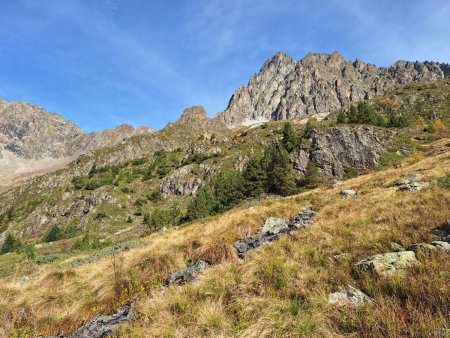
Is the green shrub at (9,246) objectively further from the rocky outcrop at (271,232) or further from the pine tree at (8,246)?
the rocky outcrop at (271,232)

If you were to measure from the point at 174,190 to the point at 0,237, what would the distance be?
2595 inches

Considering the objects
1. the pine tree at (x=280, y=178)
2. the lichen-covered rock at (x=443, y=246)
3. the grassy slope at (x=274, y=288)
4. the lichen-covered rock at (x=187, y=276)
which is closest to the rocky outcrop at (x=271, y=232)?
the grassy slope at (x=274, y=288)

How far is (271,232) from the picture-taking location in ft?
48.0

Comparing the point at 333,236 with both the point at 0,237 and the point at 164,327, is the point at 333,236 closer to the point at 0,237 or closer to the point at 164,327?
the point at 164,327

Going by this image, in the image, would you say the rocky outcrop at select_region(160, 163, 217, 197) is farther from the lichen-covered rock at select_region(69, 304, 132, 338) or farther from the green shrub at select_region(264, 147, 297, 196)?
the lichen-covered rock at select_region(69, 304, 132, 338)

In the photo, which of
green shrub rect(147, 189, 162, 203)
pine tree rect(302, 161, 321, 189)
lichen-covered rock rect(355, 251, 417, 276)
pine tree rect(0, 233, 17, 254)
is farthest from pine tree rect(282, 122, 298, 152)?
pine tree rect(0, 233, 17, 254)

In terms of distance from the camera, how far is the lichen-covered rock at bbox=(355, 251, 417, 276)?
674cm

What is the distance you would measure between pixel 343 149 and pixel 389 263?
64.3 metres

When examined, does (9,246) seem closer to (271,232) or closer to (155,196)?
(155,196)

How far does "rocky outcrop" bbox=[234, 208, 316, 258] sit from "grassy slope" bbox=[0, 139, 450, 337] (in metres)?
0.66

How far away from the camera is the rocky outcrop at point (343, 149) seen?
2434 inches

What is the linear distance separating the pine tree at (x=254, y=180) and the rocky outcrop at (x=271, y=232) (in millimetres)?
35028

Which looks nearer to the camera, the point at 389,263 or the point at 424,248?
the point at 389,263

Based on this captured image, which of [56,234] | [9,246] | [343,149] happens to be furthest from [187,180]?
[343,149]
